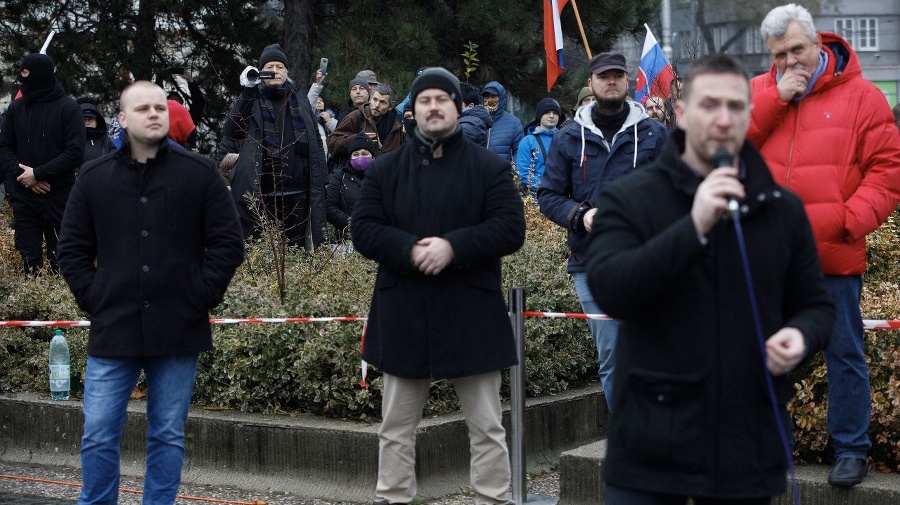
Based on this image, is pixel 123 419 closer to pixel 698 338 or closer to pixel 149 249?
pixel 149 249

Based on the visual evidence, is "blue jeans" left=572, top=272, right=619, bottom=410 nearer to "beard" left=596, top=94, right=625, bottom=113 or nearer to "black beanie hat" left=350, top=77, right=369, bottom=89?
"beard" left=596, top=94, right=625, bottom=113

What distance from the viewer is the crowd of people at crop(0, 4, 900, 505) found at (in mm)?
3439

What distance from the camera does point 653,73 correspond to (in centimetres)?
1397

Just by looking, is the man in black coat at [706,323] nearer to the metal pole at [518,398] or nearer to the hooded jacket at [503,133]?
the metal pole at [518,398]

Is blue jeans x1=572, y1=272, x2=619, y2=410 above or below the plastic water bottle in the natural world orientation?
above

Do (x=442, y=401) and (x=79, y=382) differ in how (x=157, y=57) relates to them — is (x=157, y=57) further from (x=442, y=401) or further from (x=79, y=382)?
(x=442, y=401)

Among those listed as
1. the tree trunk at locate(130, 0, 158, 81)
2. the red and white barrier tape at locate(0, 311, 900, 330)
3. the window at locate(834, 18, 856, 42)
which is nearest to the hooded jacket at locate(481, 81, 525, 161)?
the red and white barrier tape at locate(0, 311, 900, 330)

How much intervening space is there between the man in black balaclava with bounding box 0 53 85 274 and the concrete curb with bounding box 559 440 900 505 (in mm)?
5824

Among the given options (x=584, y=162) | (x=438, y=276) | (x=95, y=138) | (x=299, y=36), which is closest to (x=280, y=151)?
(x=95, y=138)

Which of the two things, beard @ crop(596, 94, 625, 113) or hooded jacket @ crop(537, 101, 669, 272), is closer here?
hooded jacket @ crop(537, 101, 669, 272)

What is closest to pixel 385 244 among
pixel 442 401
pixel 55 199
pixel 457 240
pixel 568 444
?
pixel 457 240

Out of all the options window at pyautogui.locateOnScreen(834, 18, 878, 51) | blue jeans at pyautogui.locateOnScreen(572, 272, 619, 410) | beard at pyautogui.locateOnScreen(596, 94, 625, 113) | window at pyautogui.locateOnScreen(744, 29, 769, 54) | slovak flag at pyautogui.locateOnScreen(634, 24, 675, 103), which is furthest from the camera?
window at pyautogui.locateOnScreen(834, 18, 878, 51)

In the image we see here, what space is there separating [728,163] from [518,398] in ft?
11.4

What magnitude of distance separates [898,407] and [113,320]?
342 centimetres
